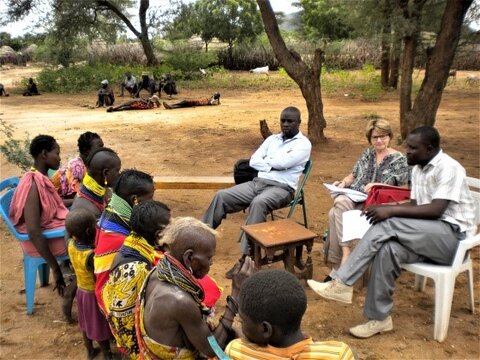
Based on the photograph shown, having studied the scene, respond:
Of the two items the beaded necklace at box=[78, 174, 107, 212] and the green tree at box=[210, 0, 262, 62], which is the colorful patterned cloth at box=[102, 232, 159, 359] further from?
the green tree at box=[210, 0, 262, 62]

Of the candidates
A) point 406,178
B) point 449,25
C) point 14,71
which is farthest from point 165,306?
point 14,71

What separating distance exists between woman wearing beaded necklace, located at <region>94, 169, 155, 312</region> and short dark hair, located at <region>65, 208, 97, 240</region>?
0.31 metres

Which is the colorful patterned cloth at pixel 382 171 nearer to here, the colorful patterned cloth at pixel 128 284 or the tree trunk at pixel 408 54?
the colorful patterned cloth at pixel 128 284

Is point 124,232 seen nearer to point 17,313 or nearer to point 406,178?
point 17,313

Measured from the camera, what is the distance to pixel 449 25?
22.2ft

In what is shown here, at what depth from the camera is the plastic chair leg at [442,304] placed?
2.94 metres

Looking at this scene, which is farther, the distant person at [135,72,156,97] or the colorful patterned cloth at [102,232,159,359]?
the distant person at [135,72,156,97]

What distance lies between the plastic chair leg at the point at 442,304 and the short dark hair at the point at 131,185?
2.02 m

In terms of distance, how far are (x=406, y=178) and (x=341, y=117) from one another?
857 cm

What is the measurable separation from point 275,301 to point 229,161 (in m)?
6.59

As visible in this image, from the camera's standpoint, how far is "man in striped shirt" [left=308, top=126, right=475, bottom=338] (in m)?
3.04

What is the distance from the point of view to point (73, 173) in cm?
393

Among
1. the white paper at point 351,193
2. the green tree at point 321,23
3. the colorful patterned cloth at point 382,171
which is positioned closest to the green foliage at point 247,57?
the green tree at point 321,23

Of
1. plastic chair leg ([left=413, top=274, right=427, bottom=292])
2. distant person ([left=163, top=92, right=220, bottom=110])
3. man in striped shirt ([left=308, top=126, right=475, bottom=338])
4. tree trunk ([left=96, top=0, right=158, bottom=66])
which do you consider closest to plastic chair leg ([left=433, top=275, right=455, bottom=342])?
man in striped shirt ([left=308, top=126, right=475, bottom=338])
